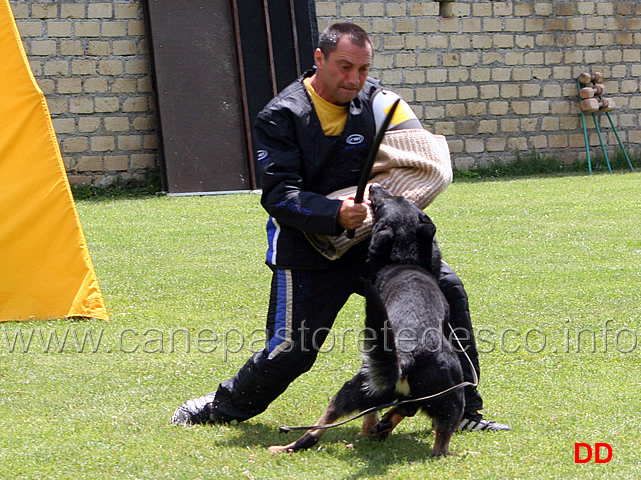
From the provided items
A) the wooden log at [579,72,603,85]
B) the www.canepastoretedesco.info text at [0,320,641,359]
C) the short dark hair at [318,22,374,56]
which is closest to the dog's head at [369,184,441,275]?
the short dark hair at [318,22,374,56]

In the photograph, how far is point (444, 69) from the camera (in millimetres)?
17234

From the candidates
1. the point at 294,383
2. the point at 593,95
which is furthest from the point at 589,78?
the point at 294,383

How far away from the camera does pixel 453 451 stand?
3990 millimetres

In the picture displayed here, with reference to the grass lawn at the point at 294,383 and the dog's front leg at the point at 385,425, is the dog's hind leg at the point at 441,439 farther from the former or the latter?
the dog's front leg at the point at 385,425

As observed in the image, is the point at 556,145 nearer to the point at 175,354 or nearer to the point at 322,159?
the point at 175,354

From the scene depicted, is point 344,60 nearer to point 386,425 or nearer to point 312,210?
point 312,210

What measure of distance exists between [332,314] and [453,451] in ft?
2.74

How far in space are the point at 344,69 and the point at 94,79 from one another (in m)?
11.9

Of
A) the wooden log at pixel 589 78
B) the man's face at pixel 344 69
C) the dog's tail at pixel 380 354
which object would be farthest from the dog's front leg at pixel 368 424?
the wooden log at pixel 589 78

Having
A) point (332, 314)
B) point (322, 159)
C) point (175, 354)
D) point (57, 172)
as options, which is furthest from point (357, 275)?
point (57, 172)

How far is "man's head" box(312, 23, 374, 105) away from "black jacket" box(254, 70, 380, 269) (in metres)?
0.14

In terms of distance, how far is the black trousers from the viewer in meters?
4.12

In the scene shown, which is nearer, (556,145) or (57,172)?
(57,172)

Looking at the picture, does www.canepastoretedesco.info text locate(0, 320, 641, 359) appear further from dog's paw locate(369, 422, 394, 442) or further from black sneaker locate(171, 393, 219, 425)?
dog's paw locate(369, 422, 394, 442)
